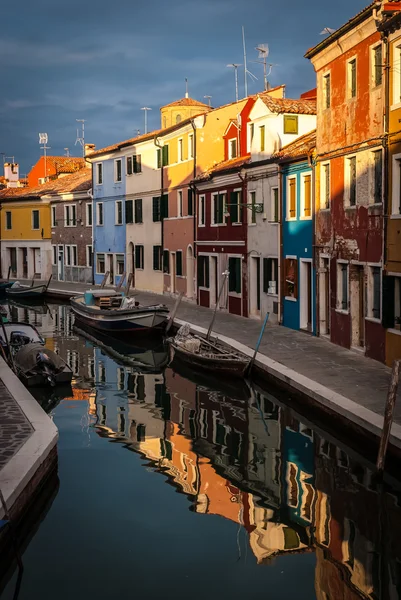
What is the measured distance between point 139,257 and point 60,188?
13.9m

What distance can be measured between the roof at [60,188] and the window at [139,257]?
891 cm

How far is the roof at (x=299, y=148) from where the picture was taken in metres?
24.4

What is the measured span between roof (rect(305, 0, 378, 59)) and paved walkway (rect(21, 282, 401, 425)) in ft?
28.6

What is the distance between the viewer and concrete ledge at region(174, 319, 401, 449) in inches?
521

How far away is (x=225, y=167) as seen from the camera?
1267 inches

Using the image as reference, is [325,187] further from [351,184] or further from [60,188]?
[60,188]

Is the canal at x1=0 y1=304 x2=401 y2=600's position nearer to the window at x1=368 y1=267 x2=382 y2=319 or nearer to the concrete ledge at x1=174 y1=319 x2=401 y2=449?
the concrete ledge at x1=174 y1=319 x2=401 y2=449

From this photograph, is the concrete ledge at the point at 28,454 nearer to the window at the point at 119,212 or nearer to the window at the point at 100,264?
the window at the point at 119,212

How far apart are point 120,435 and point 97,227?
117ft

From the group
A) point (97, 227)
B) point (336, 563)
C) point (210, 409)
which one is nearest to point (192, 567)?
point (336, 563)

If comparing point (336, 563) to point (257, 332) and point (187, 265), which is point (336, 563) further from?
point (187, 265)

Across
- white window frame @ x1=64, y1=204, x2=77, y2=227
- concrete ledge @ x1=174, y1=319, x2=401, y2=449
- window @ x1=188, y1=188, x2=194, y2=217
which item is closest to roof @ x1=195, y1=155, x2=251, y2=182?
window @ x1=188, y1=188, x2=194, y2=217

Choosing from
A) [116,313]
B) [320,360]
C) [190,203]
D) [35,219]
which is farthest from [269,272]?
[35,219]

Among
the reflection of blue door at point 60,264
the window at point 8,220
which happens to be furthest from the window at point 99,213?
the window at point 8,220
